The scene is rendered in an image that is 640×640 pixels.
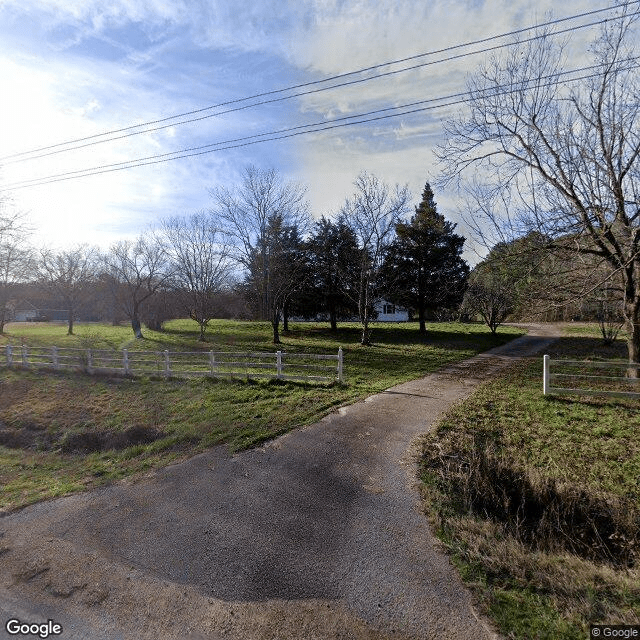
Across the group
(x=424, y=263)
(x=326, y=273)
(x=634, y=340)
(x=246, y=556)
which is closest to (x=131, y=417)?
(x=246, y=556)

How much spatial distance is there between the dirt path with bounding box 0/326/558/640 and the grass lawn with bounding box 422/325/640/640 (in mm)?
345

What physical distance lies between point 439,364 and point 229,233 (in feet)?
54.9

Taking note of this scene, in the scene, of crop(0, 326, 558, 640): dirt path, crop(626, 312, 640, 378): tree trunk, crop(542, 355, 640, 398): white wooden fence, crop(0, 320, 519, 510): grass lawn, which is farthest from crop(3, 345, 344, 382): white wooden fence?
crop(626, 312, 640, 378): tree trunk

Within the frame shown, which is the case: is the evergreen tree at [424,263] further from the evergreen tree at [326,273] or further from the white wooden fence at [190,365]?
the white wooden fence at [190,365]

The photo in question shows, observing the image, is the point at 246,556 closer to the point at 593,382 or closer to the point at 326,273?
the point at 593,382

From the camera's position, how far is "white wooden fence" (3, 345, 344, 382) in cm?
1150

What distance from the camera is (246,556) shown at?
378cm

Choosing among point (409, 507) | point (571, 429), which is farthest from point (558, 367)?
point (409, 507)

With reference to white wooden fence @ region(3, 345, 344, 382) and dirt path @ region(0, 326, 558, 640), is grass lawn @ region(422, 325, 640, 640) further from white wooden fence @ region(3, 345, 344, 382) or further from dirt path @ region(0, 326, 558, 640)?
white wooden fence @ region(3, 345, 344, 382)

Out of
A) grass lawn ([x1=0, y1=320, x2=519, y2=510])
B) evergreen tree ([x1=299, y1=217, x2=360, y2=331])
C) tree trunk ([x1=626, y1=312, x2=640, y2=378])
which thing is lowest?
grass lawn ([x1=0, y1=320, x2=519, y2=510])

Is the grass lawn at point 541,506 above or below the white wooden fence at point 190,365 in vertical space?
below

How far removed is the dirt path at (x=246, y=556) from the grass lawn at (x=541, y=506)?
13.6 inches

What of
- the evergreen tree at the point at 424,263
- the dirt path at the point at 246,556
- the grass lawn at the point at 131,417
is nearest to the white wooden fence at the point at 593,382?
the grass lawn at the point at 131,417

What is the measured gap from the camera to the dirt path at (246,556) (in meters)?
2.95
